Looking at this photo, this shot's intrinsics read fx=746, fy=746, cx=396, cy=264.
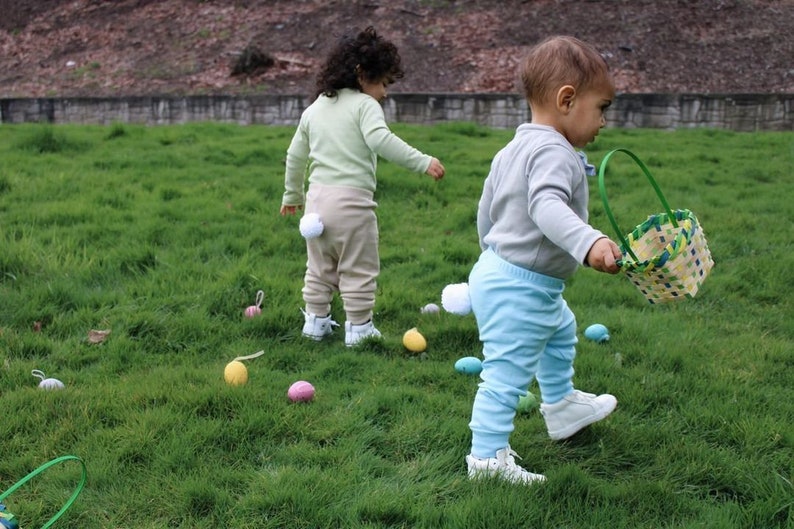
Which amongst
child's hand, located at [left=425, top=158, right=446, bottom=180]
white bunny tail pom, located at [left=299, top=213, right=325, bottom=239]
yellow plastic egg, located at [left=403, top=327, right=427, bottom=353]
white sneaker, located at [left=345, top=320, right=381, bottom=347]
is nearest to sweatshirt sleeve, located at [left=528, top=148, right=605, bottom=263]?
child's hand, located at [left=425, top=158, right=446, bottom=180]

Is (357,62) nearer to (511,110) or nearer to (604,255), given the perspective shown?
(604,255)

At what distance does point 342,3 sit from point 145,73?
454cm

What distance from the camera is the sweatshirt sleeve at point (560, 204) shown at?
2199 millimetres

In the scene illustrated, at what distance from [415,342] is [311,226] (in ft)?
2.70

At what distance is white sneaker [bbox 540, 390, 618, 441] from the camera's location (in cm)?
288

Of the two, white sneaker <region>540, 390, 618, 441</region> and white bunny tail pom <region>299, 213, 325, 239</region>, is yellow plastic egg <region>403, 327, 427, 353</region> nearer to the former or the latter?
white bunny tail pom <region>299, 213, 325, 239</region>

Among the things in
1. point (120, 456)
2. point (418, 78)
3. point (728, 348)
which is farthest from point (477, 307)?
point (418, 78)

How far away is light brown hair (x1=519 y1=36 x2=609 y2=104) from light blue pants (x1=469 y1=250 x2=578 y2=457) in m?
0.61

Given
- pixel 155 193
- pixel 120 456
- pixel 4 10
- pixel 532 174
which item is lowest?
pixel 120 456

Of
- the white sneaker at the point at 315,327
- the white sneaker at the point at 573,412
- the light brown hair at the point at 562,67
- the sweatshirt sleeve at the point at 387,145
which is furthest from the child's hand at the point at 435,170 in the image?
the white sneaker at the point at 573,412

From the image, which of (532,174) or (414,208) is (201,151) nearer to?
(414,208)

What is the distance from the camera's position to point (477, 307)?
105 inches

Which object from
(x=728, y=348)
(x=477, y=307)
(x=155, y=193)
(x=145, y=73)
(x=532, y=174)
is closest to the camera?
(x=532, y=174)

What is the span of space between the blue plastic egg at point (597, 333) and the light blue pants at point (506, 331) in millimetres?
1439
